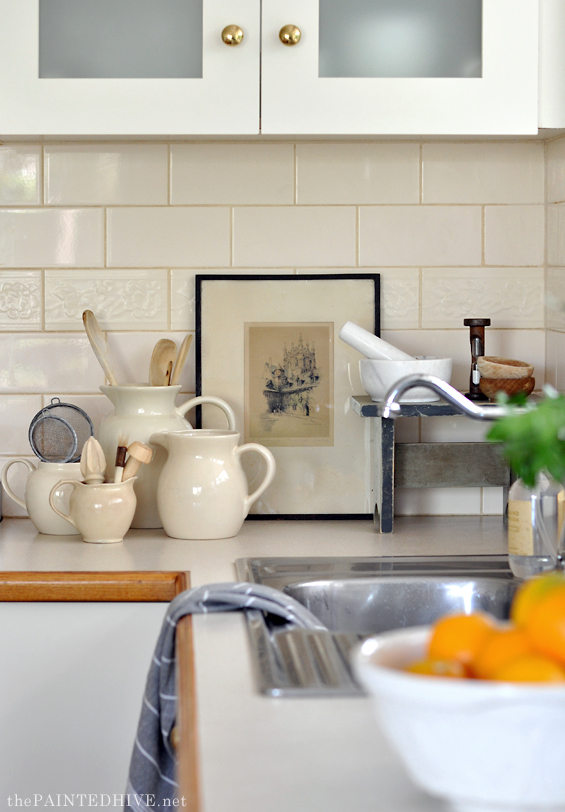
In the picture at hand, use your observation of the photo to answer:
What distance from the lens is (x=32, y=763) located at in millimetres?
1209

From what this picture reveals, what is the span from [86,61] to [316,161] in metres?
0.47

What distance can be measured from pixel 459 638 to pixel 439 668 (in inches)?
1.1

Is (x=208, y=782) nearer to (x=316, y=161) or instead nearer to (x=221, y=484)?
(x=221, y=484)

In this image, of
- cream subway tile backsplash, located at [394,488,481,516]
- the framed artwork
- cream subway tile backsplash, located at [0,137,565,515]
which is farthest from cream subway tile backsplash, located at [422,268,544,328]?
cream subway tile backsplash, located at [394,488,481,516]

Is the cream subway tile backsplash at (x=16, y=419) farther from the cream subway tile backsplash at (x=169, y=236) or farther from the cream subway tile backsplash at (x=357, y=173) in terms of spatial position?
the cream subway tile backsplash at (x=357, y=173)

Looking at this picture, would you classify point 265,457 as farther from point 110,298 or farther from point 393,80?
point 393,80

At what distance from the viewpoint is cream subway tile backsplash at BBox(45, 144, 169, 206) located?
1621mm

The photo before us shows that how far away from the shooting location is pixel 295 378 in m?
1.63

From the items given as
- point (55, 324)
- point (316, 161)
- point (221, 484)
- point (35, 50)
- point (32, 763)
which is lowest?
point (32, 763)

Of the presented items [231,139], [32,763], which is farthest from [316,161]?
[32,763]

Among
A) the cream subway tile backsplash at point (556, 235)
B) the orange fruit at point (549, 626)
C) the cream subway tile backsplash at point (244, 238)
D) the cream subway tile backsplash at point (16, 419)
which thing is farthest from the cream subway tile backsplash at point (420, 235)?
the orange fruit at point (549, 626)

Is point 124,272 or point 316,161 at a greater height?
point 316,161

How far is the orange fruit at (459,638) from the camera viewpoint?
487mm

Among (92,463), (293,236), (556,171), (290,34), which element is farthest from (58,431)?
(556,171)
